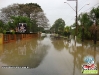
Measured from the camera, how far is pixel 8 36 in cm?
1178

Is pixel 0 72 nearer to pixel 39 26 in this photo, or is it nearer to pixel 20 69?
pixel 20 69

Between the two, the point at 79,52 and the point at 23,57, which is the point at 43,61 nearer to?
the point at 23,57

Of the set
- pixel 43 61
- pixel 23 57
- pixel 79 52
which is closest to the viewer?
pixel 43 61

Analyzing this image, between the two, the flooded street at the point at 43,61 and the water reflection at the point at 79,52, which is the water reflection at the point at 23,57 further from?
the water reflection at the point at 79,52

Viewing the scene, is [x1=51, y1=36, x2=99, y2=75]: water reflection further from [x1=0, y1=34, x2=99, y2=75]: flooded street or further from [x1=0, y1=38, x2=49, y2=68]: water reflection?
[x1=0, y1=38, x2=49, y2=68]: water reflection

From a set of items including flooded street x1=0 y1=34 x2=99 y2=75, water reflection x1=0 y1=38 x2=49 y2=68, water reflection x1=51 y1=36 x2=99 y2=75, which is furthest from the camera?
water reflection x1=0 y1=38 x2=49 y2=68

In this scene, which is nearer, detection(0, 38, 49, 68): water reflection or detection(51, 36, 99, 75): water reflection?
detection(51, 36, 99, 75): water reflection

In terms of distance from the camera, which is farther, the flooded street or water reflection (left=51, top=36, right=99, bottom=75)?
water reflection (left=51, top=36, right=99, bottom=75)

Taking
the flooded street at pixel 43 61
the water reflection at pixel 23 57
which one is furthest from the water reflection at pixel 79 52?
the water reflection at pixel 23 57

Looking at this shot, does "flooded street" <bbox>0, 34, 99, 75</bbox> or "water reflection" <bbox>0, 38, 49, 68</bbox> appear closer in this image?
"flooded street" <bbox>0, 34, 99, 75</bbox>

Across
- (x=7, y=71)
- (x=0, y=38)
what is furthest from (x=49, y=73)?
(x=0, y=38)

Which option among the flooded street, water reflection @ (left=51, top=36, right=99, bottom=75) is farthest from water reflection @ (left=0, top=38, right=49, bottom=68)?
water reflection @ (left=51, top=36, right=99, bottom=75)

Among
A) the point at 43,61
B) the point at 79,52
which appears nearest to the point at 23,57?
the point at 43,61

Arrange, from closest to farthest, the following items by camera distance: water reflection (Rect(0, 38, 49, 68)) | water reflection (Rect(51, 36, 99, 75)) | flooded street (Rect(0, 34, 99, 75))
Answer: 1. flooded street (Rect(0, 34, 99, 75))
2. water reflection (Rect(51, 36, 99, 75))
3. water reflection (Rect(0, 38, 49, 68))
